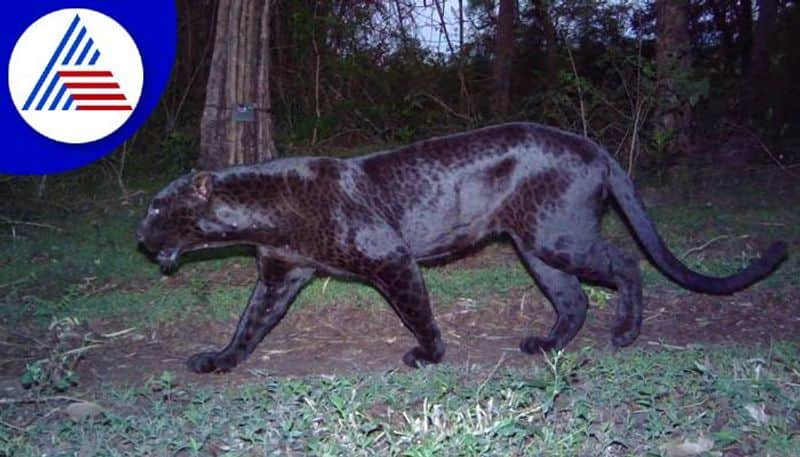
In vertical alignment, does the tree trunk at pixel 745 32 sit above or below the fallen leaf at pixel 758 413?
above

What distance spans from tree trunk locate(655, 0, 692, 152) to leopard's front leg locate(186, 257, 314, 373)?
15.5 ft

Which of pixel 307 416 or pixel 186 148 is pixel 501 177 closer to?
pixel 307 416

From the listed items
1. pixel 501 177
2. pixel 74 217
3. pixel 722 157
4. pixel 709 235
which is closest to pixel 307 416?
pixel 501 177

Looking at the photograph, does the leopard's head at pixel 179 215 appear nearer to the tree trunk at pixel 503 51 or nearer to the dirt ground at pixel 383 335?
the dirt ground at pixel 383 335

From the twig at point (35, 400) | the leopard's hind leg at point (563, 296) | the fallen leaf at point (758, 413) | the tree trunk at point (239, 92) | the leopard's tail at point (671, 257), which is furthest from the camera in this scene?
the tree trunk at point (239, 92)

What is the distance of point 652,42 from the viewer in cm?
1186

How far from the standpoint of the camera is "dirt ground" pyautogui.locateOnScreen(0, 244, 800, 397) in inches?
200

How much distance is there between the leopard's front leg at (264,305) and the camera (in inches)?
204

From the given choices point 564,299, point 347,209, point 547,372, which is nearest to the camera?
point 547,372

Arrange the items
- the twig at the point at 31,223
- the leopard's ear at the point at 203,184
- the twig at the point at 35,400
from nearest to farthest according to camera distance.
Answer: the twig at the point at 35,400
the leopard's ear at the point at 203,184
the twig at the point at 31,223

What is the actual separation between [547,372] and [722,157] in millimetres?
6488

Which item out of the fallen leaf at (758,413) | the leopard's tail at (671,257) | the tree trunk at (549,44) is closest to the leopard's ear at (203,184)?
the leopard's tail at (671,257)

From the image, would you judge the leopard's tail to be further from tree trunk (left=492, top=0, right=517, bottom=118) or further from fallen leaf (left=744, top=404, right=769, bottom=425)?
tree trunk (left=492, top=0, right=517, bottom=118)

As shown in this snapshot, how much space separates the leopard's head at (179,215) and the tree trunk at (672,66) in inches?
201
